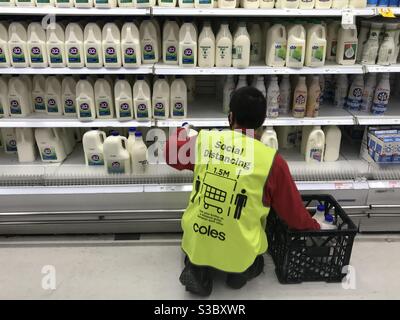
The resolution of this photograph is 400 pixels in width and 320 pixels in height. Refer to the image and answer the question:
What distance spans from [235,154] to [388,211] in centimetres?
154

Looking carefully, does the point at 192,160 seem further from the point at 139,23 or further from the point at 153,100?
the point at 139,23

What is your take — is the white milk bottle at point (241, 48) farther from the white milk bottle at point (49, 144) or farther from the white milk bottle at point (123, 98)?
the white milk bottle at point (49, 144)

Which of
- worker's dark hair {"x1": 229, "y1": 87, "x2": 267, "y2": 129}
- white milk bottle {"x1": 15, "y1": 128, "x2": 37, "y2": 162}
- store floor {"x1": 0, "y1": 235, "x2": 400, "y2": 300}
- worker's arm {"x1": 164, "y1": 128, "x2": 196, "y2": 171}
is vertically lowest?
store floor {"x1": 0, "y1": 235, "x2": 400, "y2": 300}

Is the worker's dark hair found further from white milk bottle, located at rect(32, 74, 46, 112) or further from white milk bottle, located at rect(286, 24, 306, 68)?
white milk bottle, located at rect(32, 74, 46, 112)

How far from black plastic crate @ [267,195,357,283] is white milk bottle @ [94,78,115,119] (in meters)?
1.35

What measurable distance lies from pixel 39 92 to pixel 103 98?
0.49m

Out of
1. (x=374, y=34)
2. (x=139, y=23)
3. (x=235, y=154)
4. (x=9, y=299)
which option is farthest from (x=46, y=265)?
(x=374, y=34)

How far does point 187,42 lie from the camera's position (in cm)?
274

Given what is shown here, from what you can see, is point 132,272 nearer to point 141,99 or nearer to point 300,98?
point 141,99

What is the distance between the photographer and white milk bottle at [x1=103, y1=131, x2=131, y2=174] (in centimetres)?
285

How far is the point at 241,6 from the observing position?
109 inches

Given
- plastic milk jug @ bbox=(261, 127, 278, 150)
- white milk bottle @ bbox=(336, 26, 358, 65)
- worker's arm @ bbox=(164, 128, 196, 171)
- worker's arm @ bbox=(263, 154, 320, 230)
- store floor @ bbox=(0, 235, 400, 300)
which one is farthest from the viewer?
plastic milk jug @ bbox=(261, 127, 278, 150)

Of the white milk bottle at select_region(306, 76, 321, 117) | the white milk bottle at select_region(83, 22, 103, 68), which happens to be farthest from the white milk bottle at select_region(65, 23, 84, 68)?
the white milk bottle at select_region(306, 76, 321, 117)

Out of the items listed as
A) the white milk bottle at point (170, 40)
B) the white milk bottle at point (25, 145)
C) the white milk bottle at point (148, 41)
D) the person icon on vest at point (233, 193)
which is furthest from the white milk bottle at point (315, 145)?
the white milk bottle at point (25, 145)
